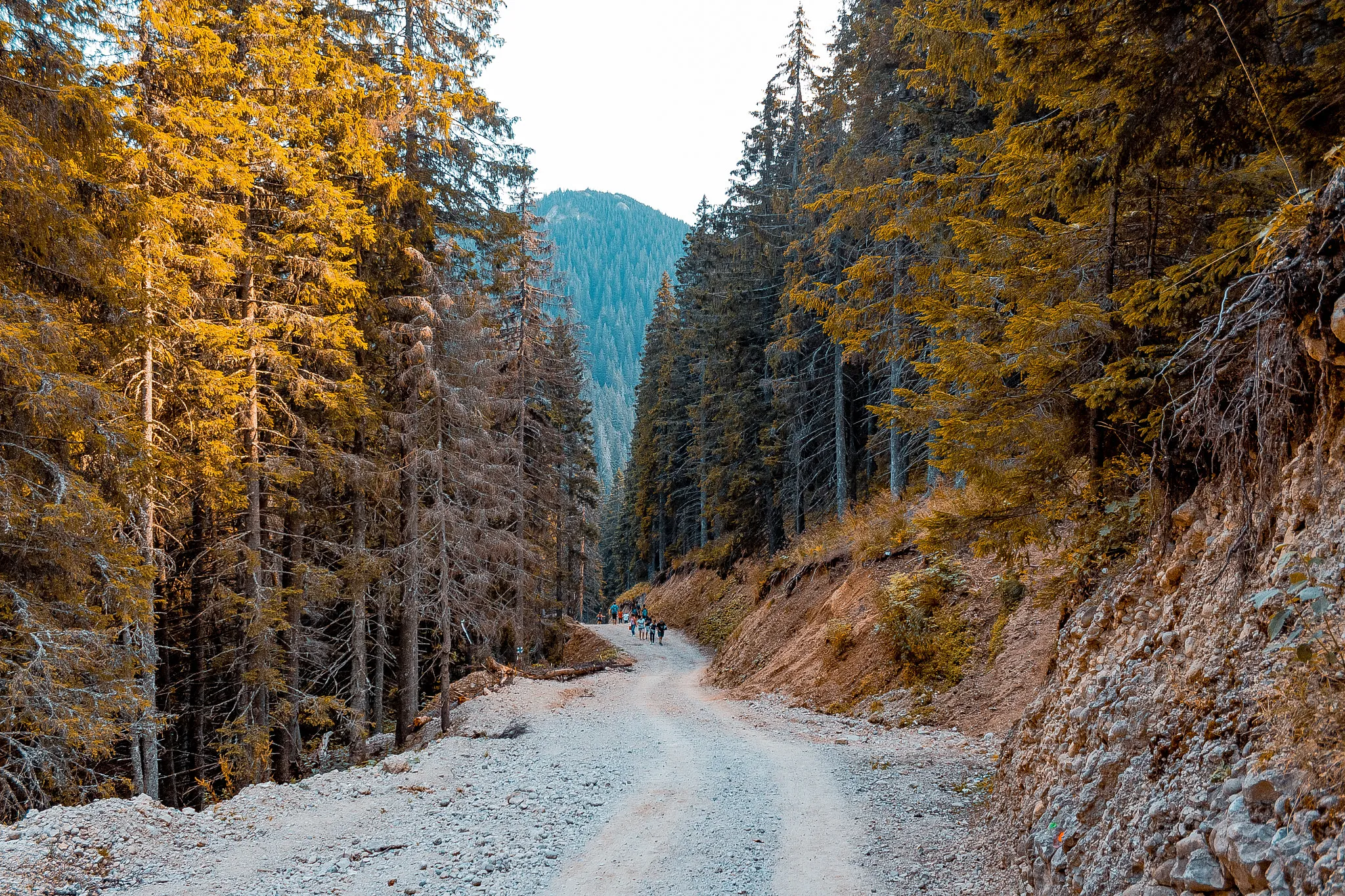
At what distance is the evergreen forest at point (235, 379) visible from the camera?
717 cm

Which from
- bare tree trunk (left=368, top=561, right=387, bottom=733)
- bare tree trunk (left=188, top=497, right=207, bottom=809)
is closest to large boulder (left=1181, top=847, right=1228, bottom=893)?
bare tree trunk (left=188, top=497, right=207, bottom=809)

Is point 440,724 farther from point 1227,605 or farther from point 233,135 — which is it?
point 1227,605

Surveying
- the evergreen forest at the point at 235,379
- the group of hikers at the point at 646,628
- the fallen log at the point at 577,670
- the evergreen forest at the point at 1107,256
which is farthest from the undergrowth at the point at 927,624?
the group of hikers at the point at 646,628

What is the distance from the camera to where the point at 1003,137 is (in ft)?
26.1

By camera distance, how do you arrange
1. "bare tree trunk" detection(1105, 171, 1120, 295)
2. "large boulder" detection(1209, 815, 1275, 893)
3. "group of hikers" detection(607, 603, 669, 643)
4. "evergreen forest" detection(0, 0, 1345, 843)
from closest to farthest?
"large boulder" detection(1209, 815, 1275, 893), "evergreen forest" detection(0, 0, 1345, 843), "bare tree trunk" detection(1105, 171, 1120, 295), "group of hikers" detection(607, 603, 669, 643)

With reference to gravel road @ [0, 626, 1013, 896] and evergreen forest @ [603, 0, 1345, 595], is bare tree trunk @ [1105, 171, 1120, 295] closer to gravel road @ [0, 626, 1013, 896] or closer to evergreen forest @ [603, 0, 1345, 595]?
evergreen forest @ [603, 0, 1345, 595]

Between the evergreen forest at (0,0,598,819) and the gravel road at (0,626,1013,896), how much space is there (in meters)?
1.13

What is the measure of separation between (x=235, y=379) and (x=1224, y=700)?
13.0 m

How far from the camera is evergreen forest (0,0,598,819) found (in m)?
7.17

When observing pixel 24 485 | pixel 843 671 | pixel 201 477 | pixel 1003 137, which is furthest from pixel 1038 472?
pixel 201 477

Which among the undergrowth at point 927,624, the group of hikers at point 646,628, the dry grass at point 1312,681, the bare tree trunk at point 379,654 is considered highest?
the dry grass at point 1312,681

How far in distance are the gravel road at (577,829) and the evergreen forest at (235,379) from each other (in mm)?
1126

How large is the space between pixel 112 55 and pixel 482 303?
330 inches

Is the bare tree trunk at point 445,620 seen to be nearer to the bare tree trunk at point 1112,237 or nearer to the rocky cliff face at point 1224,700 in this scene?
the rocky cliff face at point 1224,700
